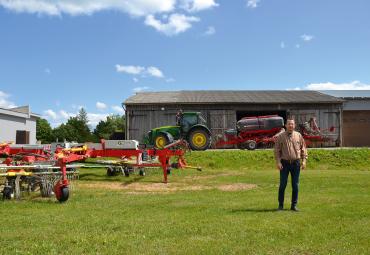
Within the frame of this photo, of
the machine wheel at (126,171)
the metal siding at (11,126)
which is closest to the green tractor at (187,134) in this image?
the machine wheel at (126,171)

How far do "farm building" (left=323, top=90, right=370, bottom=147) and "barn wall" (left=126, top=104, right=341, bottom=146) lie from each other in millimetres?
3496

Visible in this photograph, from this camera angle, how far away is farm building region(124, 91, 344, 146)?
1114 inches

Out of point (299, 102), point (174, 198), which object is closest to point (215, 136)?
point (299, 102)

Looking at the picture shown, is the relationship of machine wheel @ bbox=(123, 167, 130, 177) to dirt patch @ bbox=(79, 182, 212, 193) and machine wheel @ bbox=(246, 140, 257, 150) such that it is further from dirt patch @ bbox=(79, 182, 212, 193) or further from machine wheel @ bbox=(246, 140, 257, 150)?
machine wheel @ bbox=(246, 140, 257, 150)

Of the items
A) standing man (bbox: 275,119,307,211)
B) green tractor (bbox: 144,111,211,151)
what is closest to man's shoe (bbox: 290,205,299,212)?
standing man (bbox: 275,119,307,211)

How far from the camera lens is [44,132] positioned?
63.8m

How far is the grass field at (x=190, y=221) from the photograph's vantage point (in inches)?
200

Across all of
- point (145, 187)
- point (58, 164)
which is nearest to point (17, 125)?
point (145, 187)

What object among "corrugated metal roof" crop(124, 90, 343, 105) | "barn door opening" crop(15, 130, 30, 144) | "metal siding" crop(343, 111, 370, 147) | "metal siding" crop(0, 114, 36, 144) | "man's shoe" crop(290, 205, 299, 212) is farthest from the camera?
"metal siding" crop(343, 111, 370, 147)

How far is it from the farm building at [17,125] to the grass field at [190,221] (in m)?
19.2

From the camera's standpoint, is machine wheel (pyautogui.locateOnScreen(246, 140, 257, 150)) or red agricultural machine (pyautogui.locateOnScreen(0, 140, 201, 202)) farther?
machine wheel (pyautogui.locateOnScreen(246, 140, 257, 150))

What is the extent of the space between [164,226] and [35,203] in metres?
3.50

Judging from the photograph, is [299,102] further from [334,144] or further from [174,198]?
[174,198]

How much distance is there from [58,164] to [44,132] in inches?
2242
